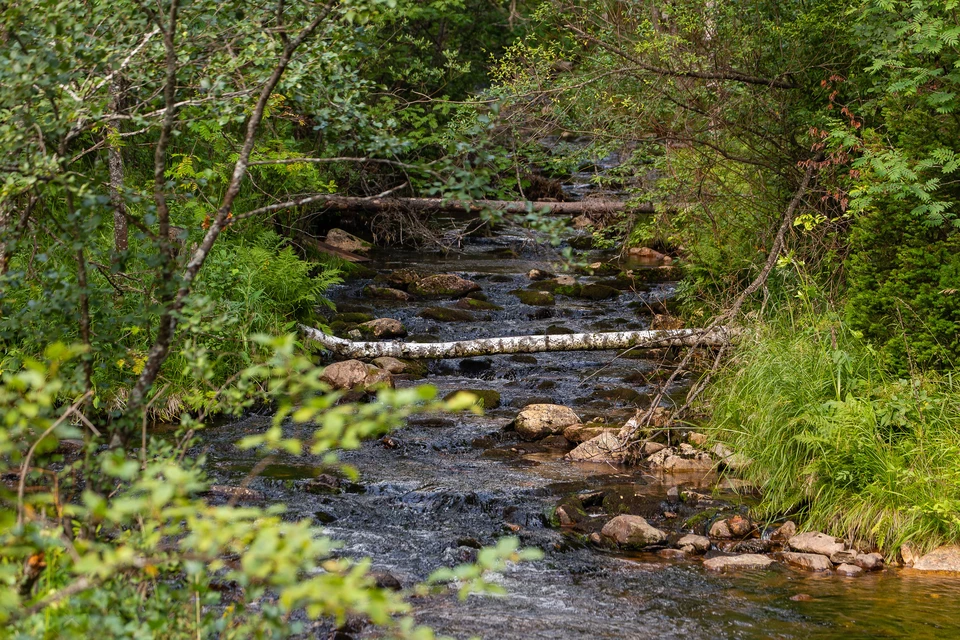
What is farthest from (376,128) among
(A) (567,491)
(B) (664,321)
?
(B) (664,321)

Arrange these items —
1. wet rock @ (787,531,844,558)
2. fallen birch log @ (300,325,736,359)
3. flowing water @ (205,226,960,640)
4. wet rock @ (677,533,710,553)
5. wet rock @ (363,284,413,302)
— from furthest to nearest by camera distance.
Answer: wet rock @ (363,284,413,302) < fallen birch log @ (300,325,736,359) < wet rock @ (677,533,710,553) < wet rock @ (787,531,844,558) < flowing water @ (205,226,960,640)

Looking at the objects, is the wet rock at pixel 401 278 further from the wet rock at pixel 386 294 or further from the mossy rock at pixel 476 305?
the mossy rock at pixel 476 305

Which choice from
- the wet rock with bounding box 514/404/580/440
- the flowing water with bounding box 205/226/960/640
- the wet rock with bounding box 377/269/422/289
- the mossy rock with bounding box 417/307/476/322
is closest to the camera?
the flowing water with bounding box 205/226/960/640

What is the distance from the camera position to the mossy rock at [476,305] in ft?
43.5

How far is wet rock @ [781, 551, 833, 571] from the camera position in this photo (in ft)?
19.5

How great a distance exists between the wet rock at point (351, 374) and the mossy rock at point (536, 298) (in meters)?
3.97

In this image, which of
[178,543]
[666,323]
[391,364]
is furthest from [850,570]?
[666,323]

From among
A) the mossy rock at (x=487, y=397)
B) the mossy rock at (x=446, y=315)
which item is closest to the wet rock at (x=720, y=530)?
the mossy rock at (x=487, y=397)

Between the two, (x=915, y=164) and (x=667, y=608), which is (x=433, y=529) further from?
(x=915, y=164)

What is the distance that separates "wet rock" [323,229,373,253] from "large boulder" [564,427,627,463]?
30.0 ft

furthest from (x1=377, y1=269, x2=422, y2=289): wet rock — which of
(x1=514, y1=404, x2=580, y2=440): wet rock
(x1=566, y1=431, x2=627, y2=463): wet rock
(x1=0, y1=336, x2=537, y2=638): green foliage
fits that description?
(x1=0, y1=336, x2=537, y2=638): green foliage

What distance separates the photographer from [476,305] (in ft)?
43.7

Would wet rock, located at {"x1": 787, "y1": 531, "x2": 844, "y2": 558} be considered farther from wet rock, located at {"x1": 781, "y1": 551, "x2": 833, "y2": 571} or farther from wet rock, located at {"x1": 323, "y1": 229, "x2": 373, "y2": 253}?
wet rock, located at {"x1": 323, "y1": 229, "x2": 373, "y2": 253}

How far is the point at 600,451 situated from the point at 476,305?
5.51 m
